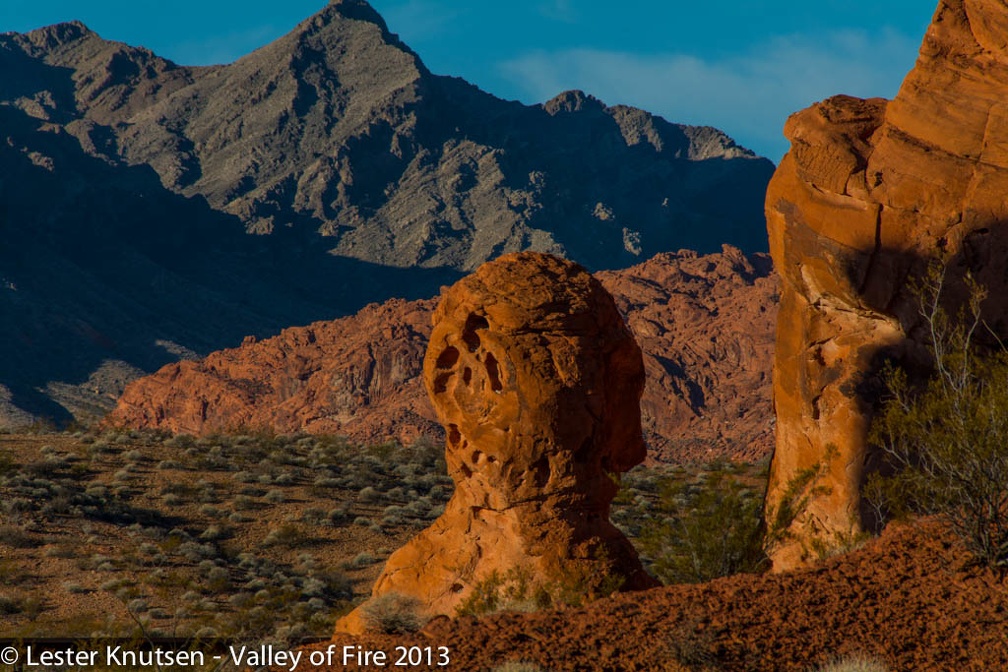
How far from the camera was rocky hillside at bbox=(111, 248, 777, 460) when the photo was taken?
4966 centimetres

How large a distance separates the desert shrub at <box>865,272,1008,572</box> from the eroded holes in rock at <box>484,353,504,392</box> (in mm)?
4107

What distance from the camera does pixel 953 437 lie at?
1282 cm

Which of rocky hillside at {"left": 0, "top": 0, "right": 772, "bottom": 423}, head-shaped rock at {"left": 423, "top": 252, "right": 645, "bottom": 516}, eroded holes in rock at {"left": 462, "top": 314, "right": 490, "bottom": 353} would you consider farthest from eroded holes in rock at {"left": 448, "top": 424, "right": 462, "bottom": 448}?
rocky hillside at {"left": 0, "top": 0, "right": 772, "bottom": 423}

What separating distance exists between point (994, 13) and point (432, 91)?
133218 millimetres

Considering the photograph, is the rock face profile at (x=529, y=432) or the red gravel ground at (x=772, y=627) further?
the rock face profile at (x=529, y=432)

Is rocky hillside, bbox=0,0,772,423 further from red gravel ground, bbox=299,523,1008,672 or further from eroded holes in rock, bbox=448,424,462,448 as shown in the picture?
red gravel ground, bbox=299,523,1008,672

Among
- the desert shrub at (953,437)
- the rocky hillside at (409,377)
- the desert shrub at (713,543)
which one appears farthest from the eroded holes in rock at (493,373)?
the rocky hillside at (409,377)

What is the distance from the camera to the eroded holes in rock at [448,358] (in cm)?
1510

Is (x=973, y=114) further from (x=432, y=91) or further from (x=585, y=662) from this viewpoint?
(x=432, y=91)

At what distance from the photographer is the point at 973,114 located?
51.6ft

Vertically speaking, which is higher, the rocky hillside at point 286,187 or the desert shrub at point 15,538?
the rocky hillside at point 286,187

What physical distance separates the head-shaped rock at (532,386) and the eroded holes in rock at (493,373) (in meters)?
0.01

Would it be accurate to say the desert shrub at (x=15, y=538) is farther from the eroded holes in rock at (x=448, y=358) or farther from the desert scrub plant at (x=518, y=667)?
the desert scrub plant at (x=518, y=667)

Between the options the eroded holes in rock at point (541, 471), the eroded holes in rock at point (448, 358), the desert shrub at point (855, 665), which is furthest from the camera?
the eroded holes in rock at point (448, 358)
